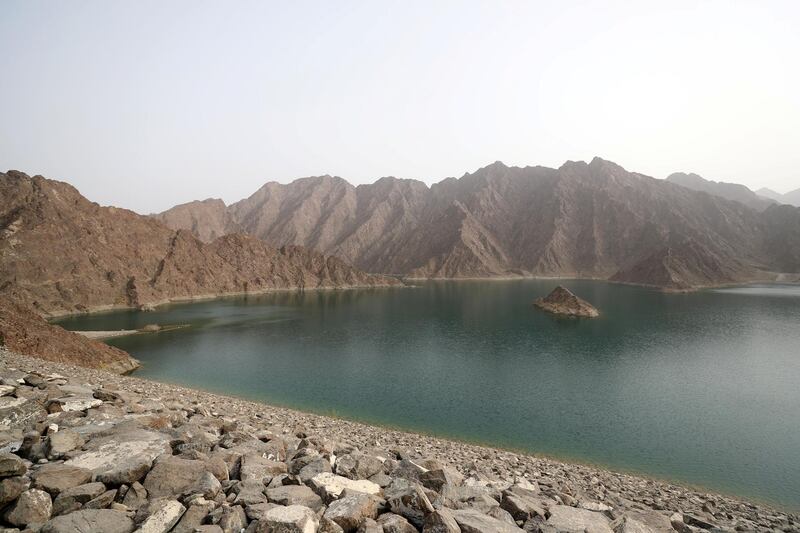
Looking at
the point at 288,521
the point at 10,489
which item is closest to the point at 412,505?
the point at 288,521

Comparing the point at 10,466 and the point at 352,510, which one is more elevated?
the point at 10,466

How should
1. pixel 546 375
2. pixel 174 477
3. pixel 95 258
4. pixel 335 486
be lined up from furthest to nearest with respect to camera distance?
pixel 95 258
pixel 546 375
pixel 335 486
pixel 174 477

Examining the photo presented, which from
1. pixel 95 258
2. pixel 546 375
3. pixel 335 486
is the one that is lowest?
pixel 546 375

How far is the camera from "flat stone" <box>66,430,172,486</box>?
905 centimetres

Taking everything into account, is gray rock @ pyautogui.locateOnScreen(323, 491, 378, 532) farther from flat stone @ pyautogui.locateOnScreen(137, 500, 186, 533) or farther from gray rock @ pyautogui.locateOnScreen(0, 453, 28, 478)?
gray rock @ pyautogui.locateOnScreen(0, 453, 28, 478)

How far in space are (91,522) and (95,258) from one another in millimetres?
122700

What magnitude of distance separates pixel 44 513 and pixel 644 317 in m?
103

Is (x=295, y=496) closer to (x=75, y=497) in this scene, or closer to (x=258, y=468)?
(x=258, y=468)

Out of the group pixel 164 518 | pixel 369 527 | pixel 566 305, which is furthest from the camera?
pixel 566 305

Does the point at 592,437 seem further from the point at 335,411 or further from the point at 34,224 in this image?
the point at 34,224

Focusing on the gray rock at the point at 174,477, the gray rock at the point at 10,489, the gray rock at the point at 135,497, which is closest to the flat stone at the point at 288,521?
the gray rock at the point at 174,477

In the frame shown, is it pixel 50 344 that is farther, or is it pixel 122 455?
pixel 50 344

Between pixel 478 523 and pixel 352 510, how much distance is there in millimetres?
2652

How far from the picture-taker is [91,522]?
7.49 meters
